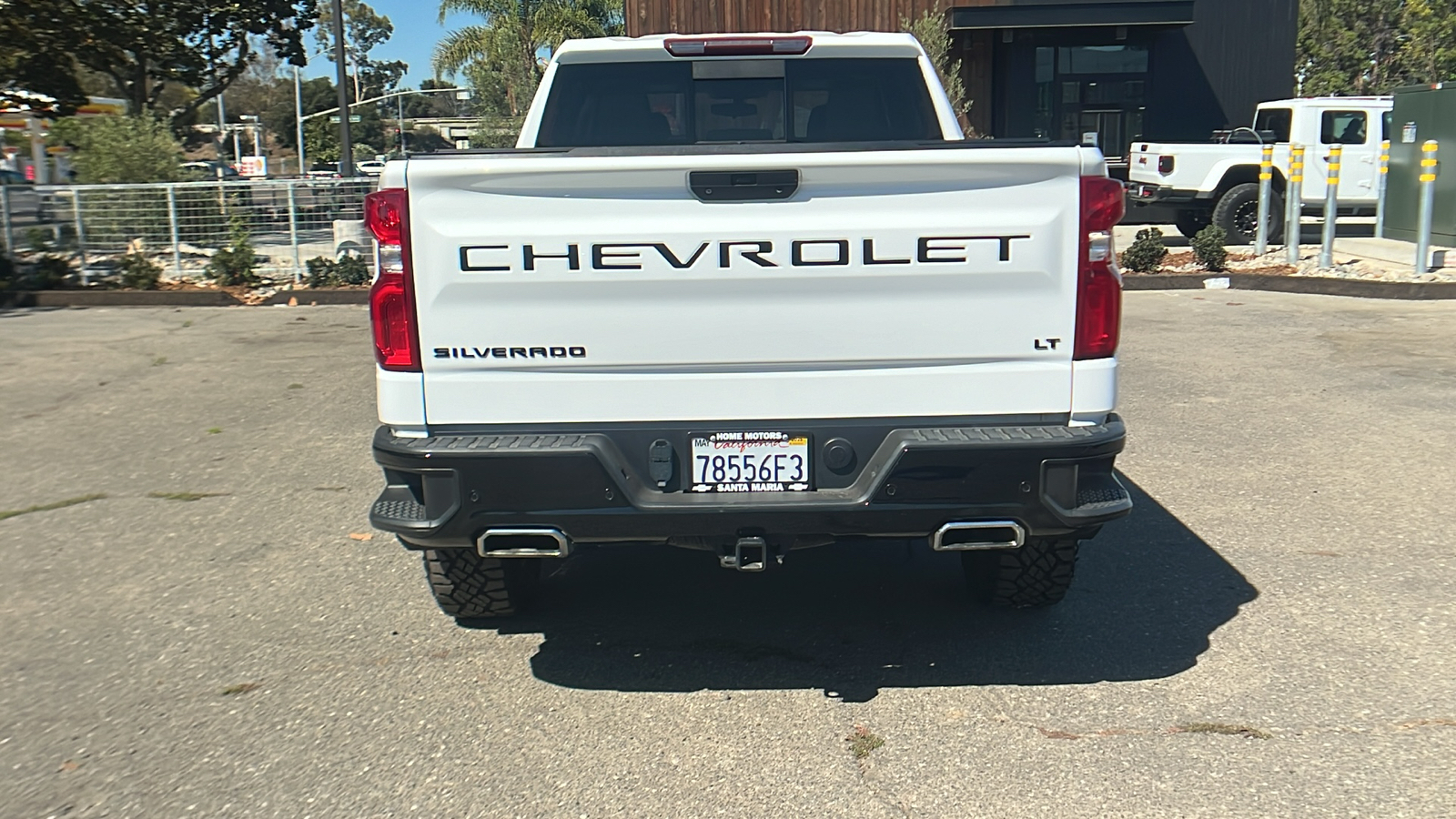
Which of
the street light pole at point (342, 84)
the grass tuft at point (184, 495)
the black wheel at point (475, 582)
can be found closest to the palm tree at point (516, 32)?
the street light pole at point (342, 84)

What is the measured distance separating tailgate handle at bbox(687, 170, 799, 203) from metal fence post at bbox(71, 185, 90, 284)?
14576mm

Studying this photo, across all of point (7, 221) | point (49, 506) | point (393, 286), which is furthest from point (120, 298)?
point (393, 286)

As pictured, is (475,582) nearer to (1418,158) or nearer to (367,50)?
(1418,158)

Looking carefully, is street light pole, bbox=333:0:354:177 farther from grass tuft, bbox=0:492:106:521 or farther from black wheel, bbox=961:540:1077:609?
black wheel, bbox=961:540:1077:609

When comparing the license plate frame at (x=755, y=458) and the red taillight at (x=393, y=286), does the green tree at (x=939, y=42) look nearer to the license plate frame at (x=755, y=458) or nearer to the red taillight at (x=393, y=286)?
the license plate frame at (x=755, y=458)

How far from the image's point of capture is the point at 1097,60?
971 inches

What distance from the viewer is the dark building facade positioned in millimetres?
24109

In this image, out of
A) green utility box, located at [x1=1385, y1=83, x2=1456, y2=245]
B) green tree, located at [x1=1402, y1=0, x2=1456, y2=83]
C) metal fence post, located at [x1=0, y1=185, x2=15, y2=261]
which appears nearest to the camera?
green utility box, located at [x1=1385, y1=83, x2=1456, y2=245]

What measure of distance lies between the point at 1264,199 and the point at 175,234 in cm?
1370

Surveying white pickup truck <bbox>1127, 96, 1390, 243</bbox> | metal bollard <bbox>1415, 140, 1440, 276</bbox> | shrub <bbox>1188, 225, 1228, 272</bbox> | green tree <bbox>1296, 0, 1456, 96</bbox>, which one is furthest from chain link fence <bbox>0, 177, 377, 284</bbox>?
green tree <bbox>1296, 0, 1456, 96</bbox>

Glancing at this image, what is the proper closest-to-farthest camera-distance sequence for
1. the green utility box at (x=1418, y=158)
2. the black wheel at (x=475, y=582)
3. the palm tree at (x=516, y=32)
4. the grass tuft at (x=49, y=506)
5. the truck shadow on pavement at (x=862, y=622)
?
the truck shadow on pavement at (x=862, y=622), the black wheel at (x=475, y=582), the grass tuft at (x=49, y=506), the green utility box at (x=1418, y=158), the palm tree at (x=516, y=32)

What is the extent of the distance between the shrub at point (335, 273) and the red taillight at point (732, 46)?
36.6 ft

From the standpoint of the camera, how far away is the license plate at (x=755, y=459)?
3744 millimetres

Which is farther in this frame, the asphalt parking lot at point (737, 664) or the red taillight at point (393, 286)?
the red taillight at point (393, 286)
